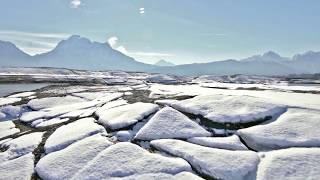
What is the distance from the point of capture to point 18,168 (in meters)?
17.2

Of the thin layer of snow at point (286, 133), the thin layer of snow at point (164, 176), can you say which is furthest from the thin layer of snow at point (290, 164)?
the thin layer of snow at point (164, 176)

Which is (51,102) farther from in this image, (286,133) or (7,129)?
(286,133)

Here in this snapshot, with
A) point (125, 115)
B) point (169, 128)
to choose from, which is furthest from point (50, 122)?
point (169, 128)

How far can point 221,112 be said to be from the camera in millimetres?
20938

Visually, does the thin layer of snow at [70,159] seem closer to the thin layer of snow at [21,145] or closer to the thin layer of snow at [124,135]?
the thin layer of snow at [124,135]

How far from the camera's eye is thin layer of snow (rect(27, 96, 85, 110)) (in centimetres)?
3225

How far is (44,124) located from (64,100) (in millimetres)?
10023

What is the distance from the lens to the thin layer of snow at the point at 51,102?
32.2 metres

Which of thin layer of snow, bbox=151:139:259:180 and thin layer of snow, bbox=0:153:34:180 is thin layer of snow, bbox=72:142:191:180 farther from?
thin layer of snow, bbox=0:153:34:180

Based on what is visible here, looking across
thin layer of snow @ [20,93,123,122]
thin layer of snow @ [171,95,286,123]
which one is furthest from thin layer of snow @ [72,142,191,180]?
thin layer of snow @ [20,93,123,122]

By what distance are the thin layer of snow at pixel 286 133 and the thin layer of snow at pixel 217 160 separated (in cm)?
147

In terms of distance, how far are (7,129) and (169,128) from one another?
13.0m

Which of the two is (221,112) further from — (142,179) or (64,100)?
(64,100)

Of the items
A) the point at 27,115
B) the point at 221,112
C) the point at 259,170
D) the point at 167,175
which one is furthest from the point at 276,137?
the point at 27,115
